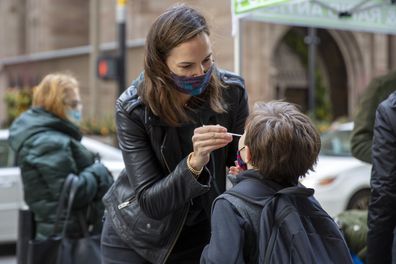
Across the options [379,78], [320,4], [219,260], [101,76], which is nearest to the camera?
[219,260]

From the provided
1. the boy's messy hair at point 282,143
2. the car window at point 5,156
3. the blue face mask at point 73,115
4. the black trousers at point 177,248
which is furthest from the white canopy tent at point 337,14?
the car window at point 5,156

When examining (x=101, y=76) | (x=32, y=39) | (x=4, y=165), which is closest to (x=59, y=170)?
(x=4, y=165)

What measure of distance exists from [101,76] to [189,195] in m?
11.4

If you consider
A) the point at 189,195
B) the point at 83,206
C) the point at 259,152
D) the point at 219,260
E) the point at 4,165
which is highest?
the point at 259,152

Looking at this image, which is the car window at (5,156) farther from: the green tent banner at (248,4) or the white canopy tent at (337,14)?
the green tent banner at (248,4)

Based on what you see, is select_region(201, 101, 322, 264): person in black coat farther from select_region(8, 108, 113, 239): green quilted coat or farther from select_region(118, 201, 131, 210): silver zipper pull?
select_region(8, 108, 113, 239): green quilted coat

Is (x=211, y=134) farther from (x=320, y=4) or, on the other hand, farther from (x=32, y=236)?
(x=320, y=4)

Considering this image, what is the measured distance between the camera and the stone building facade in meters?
17.5

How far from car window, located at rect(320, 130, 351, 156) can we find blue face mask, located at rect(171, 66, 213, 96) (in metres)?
7.45

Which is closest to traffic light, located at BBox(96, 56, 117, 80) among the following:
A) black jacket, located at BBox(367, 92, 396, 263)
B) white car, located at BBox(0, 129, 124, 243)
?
white car, located at BBox(0, 129, 124, 243)

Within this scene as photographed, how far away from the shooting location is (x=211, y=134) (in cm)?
217

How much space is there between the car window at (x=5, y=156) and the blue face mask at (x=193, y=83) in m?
6.11

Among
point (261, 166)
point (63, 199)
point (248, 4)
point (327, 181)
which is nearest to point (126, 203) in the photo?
point (261, 166)

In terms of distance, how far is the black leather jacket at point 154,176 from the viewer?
91.4 inches
